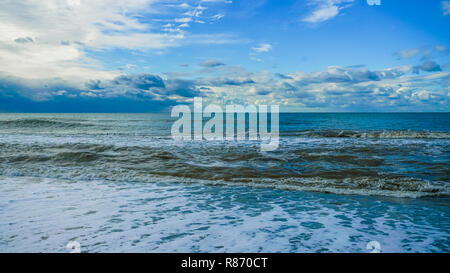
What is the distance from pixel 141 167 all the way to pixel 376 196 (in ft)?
27.7

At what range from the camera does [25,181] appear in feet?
28.8

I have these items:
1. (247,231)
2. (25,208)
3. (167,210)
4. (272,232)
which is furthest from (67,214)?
(272,232)

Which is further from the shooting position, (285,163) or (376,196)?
(285,163)

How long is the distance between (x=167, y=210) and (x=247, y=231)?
200 centimetres

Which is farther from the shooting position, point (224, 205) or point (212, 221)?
point (224, 205)

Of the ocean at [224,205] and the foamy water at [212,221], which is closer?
the foamy water at [212,221]

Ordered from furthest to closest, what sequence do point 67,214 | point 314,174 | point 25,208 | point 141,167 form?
point 141,167
point 314,174
point 25,208
point 67,214

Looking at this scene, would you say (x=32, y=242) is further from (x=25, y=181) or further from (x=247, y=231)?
(x=25, y=181)

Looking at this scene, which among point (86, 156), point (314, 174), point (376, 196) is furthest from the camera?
point (86, 156)

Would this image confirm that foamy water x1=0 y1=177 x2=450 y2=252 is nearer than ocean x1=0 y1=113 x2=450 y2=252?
Yes

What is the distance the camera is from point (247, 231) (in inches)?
185
